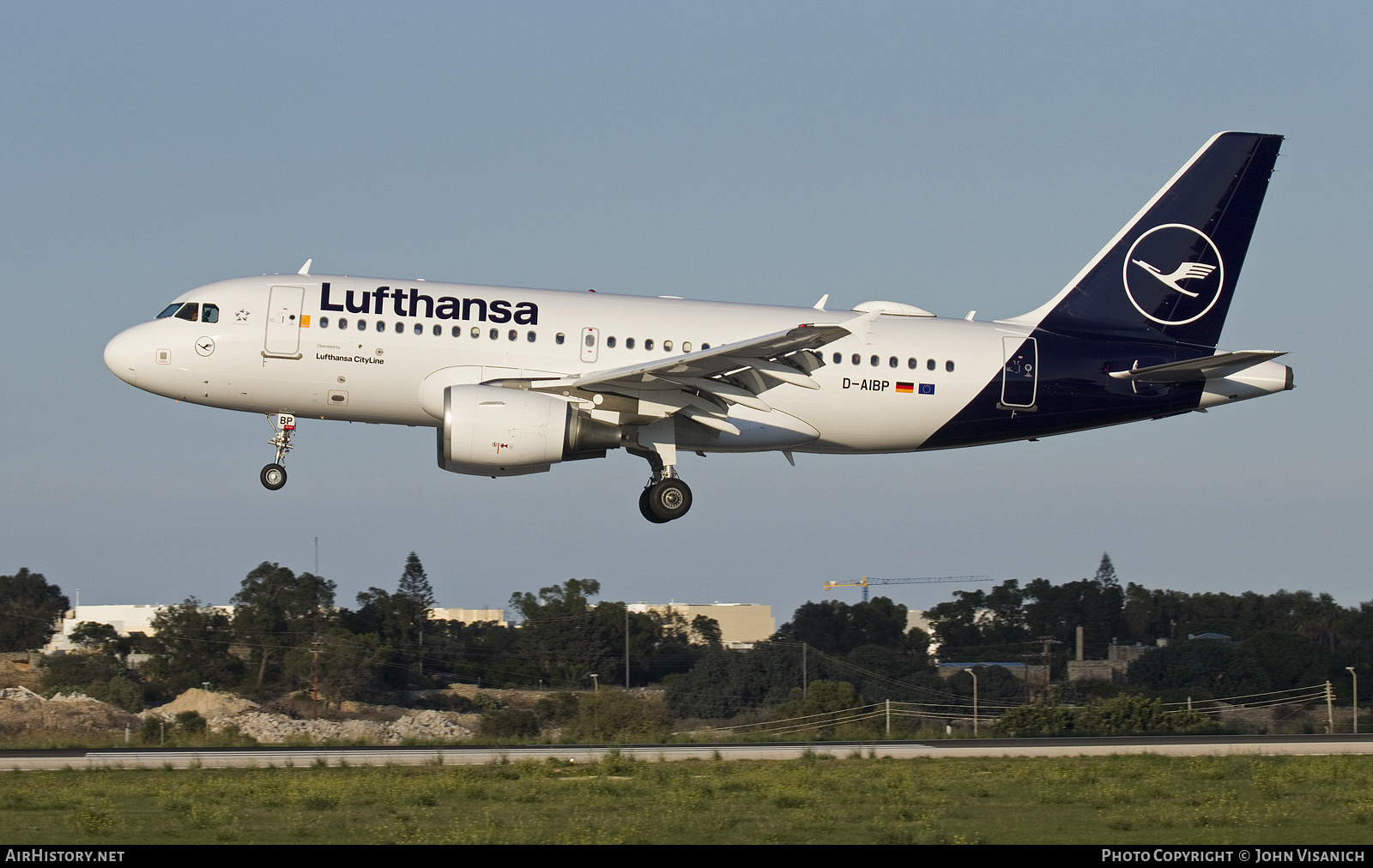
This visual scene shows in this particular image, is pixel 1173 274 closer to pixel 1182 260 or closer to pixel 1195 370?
pixel 1182 260

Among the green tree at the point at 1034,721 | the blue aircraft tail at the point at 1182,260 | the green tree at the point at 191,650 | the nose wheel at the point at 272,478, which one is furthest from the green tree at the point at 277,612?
the blue aircraft tail at the point at 1182,260

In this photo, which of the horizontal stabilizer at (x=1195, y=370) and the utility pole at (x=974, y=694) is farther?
the utility pole at (x=974, y=694)

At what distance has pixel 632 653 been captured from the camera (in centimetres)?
5512

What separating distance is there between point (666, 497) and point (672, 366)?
3.80 meters

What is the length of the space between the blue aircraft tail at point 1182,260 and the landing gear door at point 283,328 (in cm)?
1561

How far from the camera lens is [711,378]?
28.8 meters

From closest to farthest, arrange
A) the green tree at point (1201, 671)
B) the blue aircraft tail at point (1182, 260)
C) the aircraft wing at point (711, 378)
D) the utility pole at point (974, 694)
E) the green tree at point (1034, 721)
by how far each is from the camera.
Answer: the aircraft wing at point (711, 378)
the blue aircraft tail at point (1182, 260)
the green tree at point (1034, 721)
the utility pole at point (974, 694)
the green tree at point (1201, 671)

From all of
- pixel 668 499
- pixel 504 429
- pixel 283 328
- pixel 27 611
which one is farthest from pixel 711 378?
pixel 27 611

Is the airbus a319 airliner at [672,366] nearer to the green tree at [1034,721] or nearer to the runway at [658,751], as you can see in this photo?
the runway at [658,751]

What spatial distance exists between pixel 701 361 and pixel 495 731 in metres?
12.6

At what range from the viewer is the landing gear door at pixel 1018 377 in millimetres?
30844

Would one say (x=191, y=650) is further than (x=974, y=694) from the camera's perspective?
Yes
